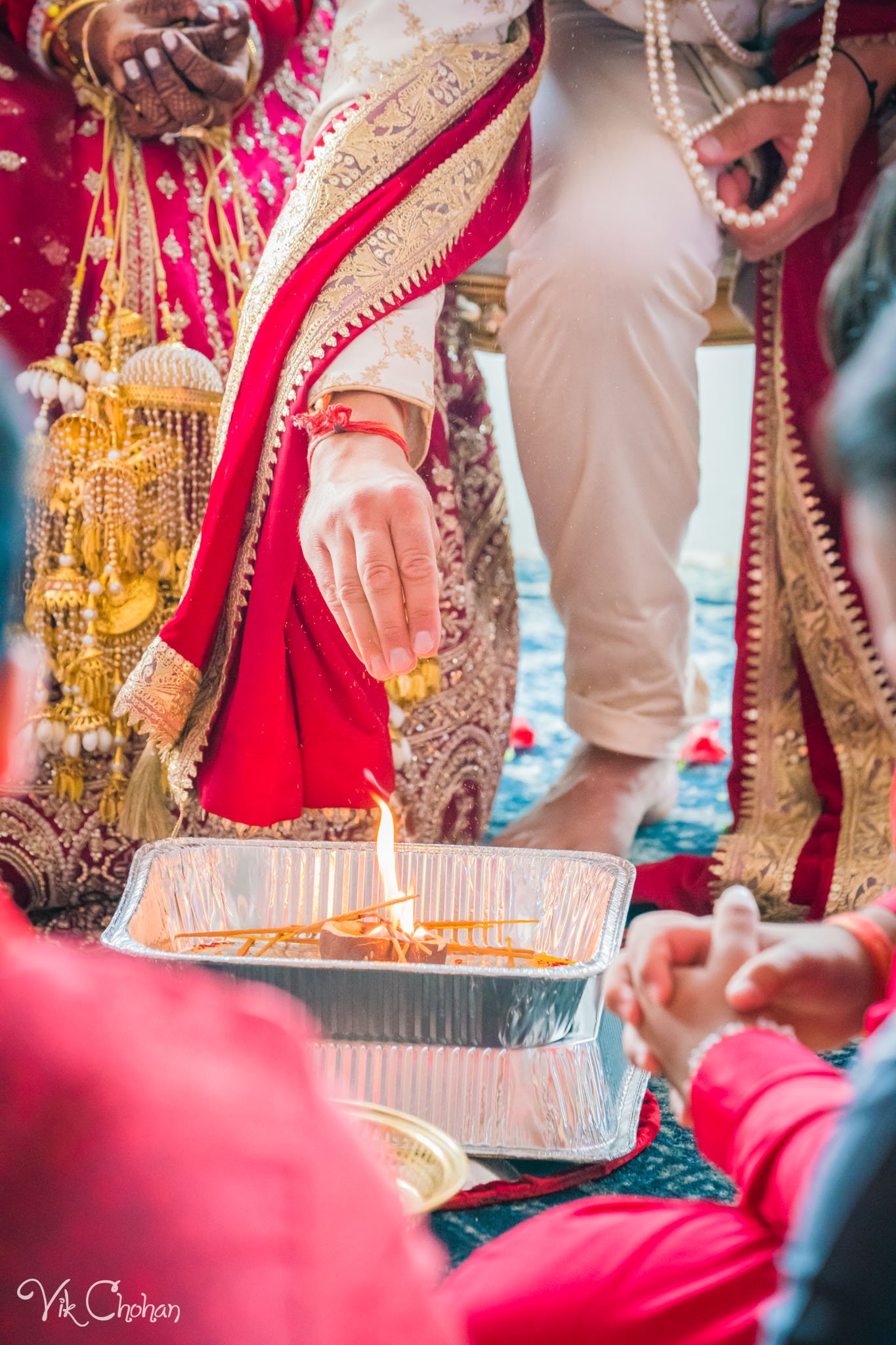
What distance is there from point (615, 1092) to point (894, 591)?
0.32 m

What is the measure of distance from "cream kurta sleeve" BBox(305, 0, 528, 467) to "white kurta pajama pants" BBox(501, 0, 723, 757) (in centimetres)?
6

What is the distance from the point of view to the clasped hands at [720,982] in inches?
13.6

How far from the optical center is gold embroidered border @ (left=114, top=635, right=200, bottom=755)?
2.11 ft

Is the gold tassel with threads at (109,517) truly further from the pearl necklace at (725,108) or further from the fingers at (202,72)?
the pearl necklace at (725,108)

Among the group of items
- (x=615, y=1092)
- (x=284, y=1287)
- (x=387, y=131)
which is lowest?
(x=615, y=1092)

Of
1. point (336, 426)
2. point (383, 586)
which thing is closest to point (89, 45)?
point (336, 426)

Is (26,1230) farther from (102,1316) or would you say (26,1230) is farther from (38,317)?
(38,317)

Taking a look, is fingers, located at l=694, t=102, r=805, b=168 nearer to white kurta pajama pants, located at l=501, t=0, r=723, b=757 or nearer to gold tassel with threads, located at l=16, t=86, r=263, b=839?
white kurta pajama pants, located at l=501, t=0, r=723, b=757

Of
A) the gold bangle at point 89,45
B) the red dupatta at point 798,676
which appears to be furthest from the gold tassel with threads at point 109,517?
the red dupatta at point 798,676

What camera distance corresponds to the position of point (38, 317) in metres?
0.75

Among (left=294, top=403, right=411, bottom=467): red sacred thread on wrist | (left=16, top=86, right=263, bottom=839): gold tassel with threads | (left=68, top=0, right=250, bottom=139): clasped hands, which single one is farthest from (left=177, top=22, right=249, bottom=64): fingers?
(left=294, top=403, right=411, bottom=467): red sacred thread on wrist

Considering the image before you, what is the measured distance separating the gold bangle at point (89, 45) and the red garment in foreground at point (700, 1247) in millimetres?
606

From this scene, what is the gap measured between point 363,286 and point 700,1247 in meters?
0.44

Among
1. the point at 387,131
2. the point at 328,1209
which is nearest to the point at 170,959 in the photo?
the point at 328,1209
